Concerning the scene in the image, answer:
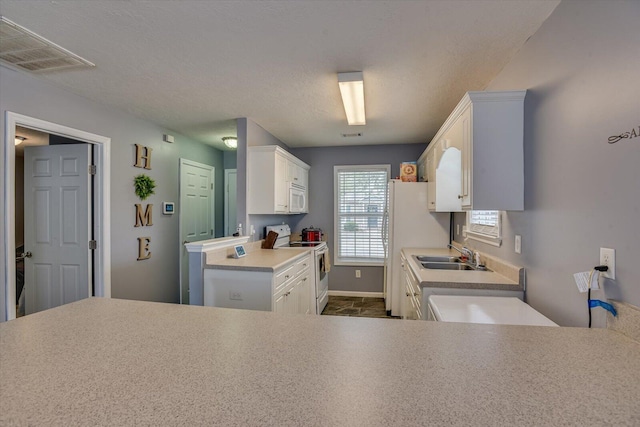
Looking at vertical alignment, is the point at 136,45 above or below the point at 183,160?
above

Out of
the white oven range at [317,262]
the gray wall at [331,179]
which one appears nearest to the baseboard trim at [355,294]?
the gray wall at [331,179]

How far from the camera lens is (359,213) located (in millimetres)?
5121

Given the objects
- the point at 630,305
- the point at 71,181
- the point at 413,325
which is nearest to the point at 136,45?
the point at 71,181

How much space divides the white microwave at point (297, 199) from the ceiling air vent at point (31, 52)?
8.04 feet

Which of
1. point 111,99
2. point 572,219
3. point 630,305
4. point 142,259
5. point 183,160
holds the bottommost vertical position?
point 142,259

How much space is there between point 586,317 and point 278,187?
2.98 meters

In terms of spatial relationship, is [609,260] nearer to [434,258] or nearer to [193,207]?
[434,258]

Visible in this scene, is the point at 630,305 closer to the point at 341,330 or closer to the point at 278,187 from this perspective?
the point at 341,330

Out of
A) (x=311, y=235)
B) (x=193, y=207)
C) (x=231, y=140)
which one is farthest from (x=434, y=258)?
(x=193, y=207)

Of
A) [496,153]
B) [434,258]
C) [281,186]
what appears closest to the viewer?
[496,153]

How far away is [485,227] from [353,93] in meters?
1.60

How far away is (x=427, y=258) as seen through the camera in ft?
10.8

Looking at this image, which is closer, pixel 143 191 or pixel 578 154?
pixel 578 154

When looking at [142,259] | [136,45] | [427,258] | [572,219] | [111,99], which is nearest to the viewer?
[572,219]
